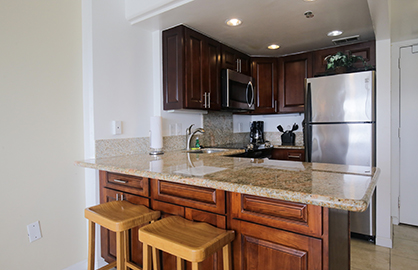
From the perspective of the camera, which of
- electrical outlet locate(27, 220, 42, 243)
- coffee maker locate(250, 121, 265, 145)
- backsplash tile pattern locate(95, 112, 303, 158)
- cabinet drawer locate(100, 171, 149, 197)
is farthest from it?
coffee maker locate(250, 121, 265, 145)

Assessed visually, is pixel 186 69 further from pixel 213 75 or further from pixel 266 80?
pixel 266 80

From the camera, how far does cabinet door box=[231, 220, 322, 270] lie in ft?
3.24

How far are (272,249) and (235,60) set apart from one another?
8.22ft

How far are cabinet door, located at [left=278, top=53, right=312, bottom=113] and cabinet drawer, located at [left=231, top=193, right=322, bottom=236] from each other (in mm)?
2511

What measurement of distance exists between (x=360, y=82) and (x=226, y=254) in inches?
86.2

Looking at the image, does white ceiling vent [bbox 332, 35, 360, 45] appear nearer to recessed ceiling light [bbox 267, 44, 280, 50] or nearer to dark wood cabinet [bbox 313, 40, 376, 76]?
dark wood cabinet [bbox 313, 40, 376, 76]

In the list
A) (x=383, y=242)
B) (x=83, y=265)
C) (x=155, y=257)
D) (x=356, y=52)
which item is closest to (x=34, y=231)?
(x=83, y=265)

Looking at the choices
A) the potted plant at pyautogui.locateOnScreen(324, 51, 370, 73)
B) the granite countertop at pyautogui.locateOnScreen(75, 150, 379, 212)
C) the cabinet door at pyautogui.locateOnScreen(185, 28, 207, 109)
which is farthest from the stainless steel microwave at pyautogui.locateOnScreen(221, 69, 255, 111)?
the granite countertop at pyautogui.locateOnScreen(75, 150, 379, 212)

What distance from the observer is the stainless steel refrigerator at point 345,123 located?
243cm

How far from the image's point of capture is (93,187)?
2.00m

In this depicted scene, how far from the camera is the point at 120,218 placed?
4.54ft

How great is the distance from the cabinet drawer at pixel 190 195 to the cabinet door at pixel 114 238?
154 millimetres

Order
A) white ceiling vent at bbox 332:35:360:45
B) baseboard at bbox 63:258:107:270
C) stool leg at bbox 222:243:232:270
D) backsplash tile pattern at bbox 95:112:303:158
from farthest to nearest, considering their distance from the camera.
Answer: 1. white ceiling vent at bbox 332:35:360:45
2. backsplash tile pattern at bbox 95:112:303:158
3. baseboard at bbox 63:258:107:270
4. stool leg at bbox 222:243:232:270

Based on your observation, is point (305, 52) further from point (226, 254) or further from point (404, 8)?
point (226, 254)
